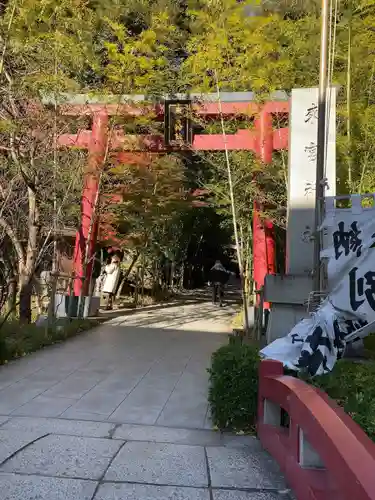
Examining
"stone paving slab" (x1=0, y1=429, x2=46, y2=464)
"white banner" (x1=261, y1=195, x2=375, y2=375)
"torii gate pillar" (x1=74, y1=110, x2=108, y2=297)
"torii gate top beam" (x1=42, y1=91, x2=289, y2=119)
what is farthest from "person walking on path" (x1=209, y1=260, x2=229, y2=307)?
"stone paving slab" (x1=0, y1=429, x2=46, y2=464)

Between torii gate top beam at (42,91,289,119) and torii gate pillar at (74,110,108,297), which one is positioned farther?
torii gate pillar at (74,110,108,297)

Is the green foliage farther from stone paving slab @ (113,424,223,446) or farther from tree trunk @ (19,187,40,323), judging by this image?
tree trunk @ (19,187,40,323)

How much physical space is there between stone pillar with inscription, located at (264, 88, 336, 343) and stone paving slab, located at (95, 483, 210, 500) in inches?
103

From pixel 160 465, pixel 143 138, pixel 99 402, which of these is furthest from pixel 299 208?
pixel 143 138

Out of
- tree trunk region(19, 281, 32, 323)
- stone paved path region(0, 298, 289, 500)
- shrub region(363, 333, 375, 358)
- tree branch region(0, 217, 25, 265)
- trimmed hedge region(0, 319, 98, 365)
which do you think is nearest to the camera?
stone paved path region(0, 298, 289, 500)

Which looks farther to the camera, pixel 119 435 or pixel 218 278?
pixel 218 278

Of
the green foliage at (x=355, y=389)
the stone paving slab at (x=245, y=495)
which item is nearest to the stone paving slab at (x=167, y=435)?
the stone paving slab at (x=245, y=495)

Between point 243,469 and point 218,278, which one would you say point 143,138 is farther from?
point 243,469

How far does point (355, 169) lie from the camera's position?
7.36m

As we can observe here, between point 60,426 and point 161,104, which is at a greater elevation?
→ point 161,104

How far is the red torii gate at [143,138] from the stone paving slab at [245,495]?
7396 millimetres

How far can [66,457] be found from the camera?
3254 millimetres

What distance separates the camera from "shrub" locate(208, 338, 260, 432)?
387 cm

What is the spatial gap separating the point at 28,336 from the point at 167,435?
4170 millimetres
